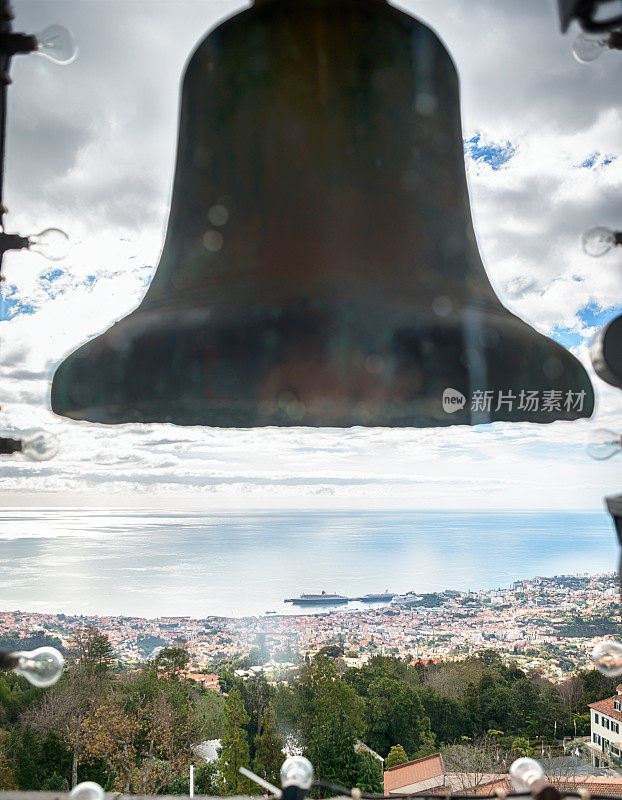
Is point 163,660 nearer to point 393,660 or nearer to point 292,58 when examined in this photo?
point 393,660

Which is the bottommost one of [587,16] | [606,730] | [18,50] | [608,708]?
[606,730]

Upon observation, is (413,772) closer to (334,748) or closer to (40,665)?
(334,748)

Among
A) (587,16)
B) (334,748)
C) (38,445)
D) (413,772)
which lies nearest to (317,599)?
(334,748)

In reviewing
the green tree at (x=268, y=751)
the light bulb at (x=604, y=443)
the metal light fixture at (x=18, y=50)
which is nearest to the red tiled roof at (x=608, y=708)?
the green tree at (x=268, y=751)

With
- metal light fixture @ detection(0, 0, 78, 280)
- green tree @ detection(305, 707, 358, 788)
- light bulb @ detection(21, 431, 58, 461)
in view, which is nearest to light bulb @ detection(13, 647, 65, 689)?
light bulb @ detection(21, 431, 58, 461)

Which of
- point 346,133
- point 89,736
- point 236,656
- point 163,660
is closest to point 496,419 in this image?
point 346,133

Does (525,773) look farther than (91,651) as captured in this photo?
No

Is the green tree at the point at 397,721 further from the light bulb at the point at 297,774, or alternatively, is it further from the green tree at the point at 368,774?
the light bulb at the point at 297,774
